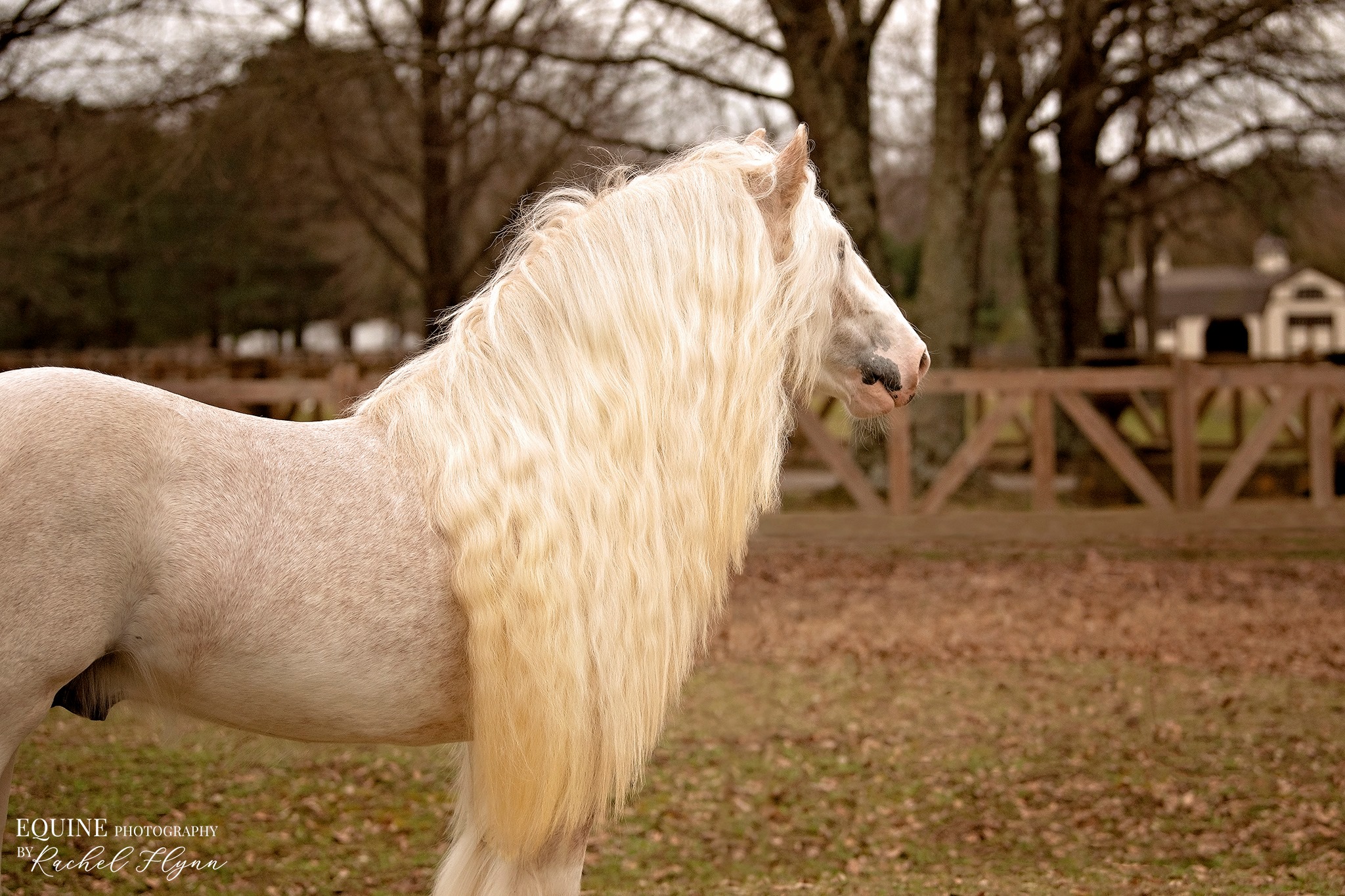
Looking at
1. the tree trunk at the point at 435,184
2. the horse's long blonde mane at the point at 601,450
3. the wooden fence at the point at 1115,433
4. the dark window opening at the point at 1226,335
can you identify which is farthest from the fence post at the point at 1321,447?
the dark window opening at the point at 1226,335

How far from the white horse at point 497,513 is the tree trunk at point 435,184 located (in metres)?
12.0

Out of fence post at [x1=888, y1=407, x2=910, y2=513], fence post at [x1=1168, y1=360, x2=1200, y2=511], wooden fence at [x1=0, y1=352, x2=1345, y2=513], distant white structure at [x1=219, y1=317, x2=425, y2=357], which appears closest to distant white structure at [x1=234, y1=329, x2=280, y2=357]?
distant white structure at [x1=219, y1=317, x2=425, y2=357]

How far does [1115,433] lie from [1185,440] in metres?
0.59

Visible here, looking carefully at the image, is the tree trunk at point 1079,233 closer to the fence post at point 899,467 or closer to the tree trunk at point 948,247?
the tree trunk at point 948,247

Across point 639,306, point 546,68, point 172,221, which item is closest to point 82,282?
point 172,221

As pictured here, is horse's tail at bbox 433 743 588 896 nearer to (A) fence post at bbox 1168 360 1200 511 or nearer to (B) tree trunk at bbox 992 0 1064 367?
(A) fence post at bbox 1168 360 1200 511

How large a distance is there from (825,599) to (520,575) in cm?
664

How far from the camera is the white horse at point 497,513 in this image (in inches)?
88.3

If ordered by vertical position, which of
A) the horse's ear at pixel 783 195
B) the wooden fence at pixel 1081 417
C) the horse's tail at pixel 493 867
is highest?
the horse's ear at pixel 783 195

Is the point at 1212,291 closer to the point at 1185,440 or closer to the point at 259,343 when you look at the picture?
the point at 259,343

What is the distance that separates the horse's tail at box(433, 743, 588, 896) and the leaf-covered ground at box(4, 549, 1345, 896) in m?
0.67

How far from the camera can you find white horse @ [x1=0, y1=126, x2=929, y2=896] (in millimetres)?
2242

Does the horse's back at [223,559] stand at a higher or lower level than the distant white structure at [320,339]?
lower

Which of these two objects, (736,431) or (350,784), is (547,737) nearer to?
(736,431)
